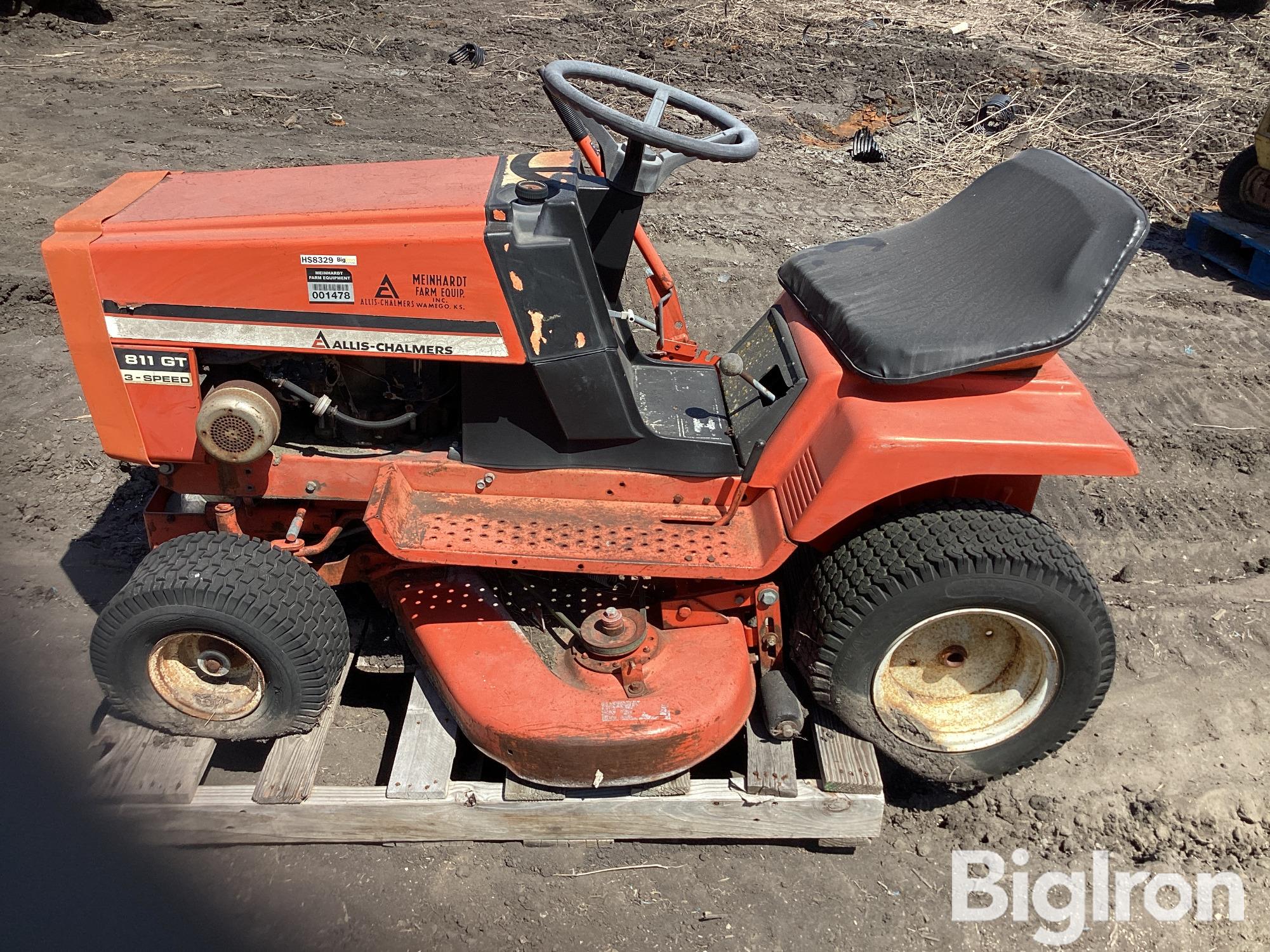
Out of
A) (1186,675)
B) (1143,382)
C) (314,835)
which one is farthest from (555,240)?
(1143,382)

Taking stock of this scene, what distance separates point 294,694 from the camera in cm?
250

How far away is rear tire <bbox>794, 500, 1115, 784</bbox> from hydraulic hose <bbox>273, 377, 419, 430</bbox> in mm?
1239

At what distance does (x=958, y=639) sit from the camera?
2.62 meters

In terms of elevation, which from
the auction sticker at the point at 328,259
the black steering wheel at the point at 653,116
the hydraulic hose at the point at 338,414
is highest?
the black steering wheel at the point at 653,116

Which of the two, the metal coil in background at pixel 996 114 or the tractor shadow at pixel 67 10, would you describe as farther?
the tractor shadow at pixel 67 10

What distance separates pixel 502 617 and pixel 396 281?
100cm

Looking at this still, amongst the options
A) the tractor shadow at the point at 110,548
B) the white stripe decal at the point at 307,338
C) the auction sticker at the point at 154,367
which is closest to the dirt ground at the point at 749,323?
the tractor shadow at the point at 110,548

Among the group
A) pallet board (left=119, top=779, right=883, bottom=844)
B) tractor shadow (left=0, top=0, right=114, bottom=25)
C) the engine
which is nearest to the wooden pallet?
pallet board (left=119, top=779, right=883, bottom=844)

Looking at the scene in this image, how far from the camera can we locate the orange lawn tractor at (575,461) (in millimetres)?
2346

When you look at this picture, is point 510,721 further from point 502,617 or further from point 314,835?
point 314,835

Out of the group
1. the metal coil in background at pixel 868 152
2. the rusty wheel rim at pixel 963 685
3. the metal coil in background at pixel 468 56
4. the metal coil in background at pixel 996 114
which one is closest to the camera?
the rusty wheel rim at pixel 963 685

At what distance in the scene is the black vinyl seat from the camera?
2.33 m

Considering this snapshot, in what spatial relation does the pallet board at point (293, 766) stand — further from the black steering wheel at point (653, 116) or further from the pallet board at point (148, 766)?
the black steering wheel at point (653, 116)

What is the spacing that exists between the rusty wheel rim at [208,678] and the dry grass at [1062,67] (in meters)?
5.76
